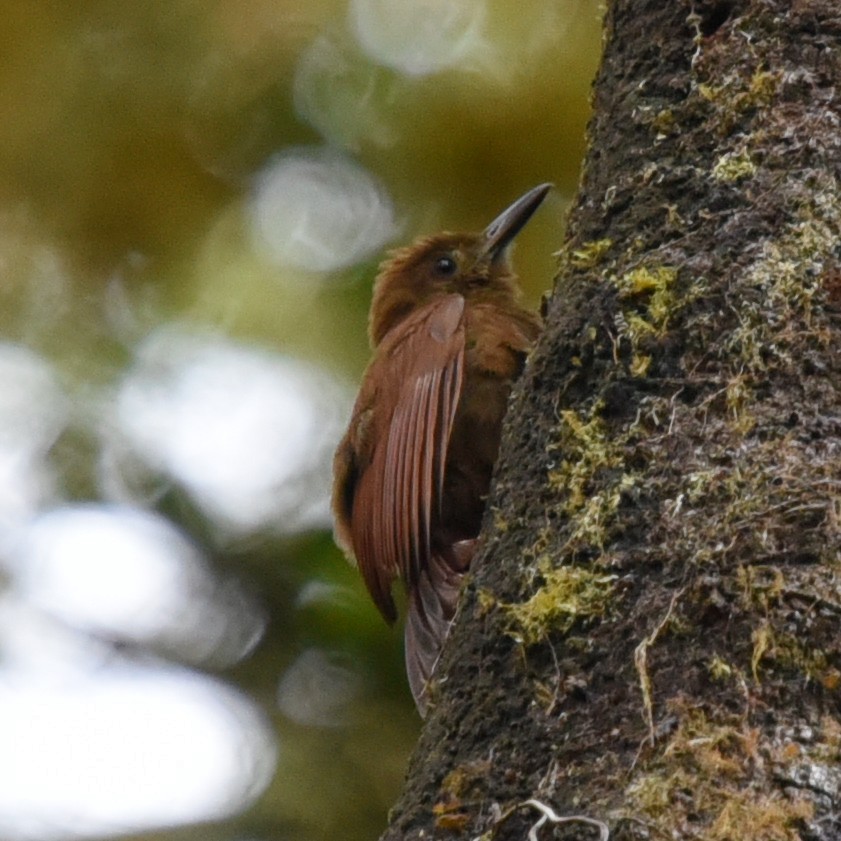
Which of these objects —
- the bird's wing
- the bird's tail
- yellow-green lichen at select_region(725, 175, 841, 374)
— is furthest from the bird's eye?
yellow-green lichen at select_region(725, 175, 841, 374)

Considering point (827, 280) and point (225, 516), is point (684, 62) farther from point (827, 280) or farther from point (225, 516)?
point (225, 516)

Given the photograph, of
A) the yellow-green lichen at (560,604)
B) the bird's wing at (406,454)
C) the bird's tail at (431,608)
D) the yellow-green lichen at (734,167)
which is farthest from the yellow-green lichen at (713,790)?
the bird's wing at (406,454)

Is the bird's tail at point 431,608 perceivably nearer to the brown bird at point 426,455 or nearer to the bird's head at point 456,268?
the brown bird at point 426,455

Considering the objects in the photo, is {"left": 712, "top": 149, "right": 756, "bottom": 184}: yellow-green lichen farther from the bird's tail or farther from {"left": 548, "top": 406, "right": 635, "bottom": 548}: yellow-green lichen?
the bird's tail

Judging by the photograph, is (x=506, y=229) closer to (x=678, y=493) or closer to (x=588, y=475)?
(x=588, y=475)

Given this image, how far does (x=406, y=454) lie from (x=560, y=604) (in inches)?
62.2

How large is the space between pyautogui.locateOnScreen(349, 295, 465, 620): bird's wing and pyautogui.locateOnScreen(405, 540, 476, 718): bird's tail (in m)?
0.03

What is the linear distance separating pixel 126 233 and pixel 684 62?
104 inches

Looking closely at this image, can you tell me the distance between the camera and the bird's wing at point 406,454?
11.7 ft

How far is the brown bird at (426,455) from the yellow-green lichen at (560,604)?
3.52 ft

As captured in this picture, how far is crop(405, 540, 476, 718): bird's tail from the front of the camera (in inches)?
134

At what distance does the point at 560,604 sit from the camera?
6.86 ft

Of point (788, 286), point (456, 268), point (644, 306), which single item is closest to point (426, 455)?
point (456, 268)

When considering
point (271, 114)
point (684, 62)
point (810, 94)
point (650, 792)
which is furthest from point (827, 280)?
point (271, 114)
